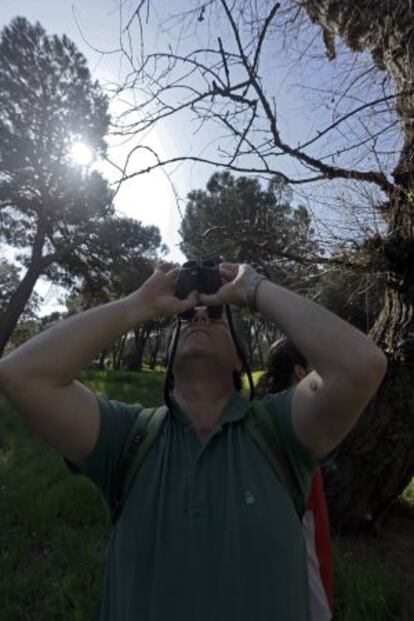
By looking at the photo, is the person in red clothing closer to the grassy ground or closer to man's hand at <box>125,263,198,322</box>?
the grassy ground

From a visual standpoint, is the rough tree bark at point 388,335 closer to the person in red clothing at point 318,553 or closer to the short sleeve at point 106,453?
the person in red clothing at point 318,553

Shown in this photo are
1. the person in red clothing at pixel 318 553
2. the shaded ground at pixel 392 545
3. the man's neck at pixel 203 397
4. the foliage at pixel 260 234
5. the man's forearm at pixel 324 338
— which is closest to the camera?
the man's forearm at pixel 324 338

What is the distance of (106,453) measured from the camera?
1498mm

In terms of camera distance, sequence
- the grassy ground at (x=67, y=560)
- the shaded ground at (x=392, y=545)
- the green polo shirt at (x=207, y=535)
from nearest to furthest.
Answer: the green polo shirt at (x=207, y=535) → the grassy ground at (x=67, y=560) → the shaded ground at (x=392, y=545)

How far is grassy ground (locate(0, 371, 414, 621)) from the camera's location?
2.93 meters

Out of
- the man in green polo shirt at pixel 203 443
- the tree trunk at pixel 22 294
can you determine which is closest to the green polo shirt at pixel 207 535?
the man in green polo shirt at pixel 203 443

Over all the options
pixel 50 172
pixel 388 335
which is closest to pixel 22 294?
pixel 50 172

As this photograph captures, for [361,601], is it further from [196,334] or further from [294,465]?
[196,334]

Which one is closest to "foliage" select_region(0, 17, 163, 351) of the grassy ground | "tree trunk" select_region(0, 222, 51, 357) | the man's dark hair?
"tree trunk" select_region(0, 222, 51, 357)

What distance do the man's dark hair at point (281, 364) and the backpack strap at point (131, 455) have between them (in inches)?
51.4

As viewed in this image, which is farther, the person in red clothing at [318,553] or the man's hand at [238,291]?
the person in red clothing at [318,553]

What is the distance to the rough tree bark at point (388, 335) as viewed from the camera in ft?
12.1

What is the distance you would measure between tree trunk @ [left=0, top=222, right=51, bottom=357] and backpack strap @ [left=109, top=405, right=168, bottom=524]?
41.8 ft

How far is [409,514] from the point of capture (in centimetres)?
475
